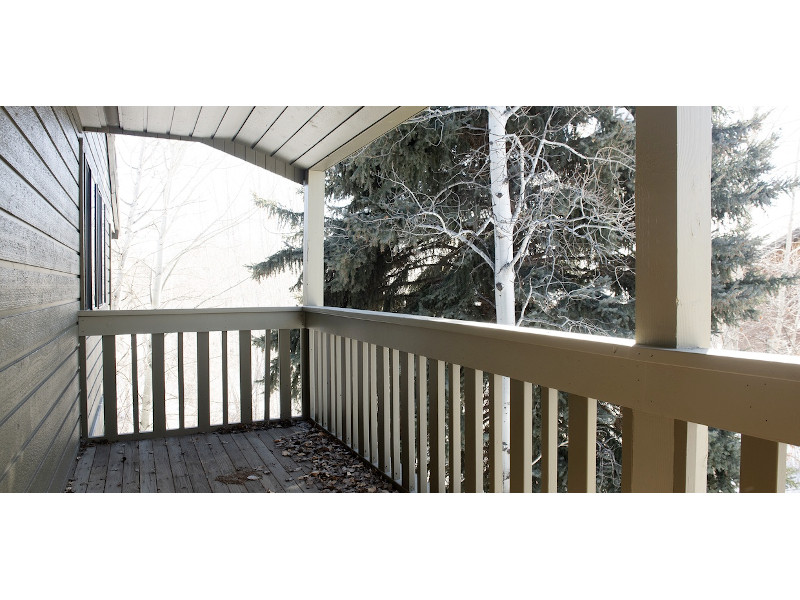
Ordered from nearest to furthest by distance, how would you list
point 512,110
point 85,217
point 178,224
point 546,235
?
point 85,217 < point 512,110 < point 546,235 < point 178,224

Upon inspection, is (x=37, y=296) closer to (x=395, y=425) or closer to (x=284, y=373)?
(x=395, y=425)

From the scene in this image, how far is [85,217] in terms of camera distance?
4055 millimetres

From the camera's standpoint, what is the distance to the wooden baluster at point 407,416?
2.90 metres

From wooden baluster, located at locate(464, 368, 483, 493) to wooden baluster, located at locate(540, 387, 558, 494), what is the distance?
0.44 metres

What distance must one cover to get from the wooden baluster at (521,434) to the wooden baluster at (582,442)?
0.72 feet

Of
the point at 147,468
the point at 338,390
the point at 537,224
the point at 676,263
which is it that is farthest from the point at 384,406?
the point at 537,224

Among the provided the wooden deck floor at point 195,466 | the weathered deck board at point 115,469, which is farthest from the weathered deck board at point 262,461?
the weathered deck board at point 115,469

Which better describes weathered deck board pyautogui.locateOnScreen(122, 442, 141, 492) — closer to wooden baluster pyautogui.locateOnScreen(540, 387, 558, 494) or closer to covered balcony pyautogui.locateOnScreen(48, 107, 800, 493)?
covered balcony pyautogui.locateOnScreen(48, 107, 800, 493)

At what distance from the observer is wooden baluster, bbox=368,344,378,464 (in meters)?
3.39

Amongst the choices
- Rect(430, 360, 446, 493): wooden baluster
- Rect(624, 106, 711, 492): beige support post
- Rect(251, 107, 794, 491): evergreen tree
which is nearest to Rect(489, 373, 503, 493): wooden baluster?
Rect(430, 360, 446, 493): wooden baluster
